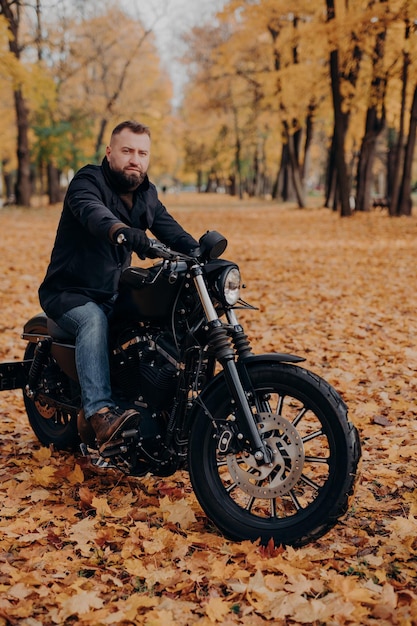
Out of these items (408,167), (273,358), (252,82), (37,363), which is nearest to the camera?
(273,358)

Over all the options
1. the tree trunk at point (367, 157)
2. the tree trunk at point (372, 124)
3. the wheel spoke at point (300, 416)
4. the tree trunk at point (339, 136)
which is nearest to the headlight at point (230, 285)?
the wheel spoke at point (300, 416)

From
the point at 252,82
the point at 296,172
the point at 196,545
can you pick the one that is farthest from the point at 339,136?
the point at 196,545

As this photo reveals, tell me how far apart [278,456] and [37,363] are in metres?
1.90

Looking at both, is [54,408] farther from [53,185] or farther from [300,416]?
[53,185]

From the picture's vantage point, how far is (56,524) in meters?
3.53

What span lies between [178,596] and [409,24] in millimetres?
17705

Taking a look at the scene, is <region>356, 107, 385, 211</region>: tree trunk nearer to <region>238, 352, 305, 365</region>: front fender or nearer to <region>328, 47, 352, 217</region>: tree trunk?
<region>328, 47, 352, 217</region>: tree trunk

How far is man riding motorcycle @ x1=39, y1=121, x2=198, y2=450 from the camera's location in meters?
3.58

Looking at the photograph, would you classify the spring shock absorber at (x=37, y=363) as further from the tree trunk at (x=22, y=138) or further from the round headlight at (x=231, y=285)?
the tree trunk at (x=22, y=138)

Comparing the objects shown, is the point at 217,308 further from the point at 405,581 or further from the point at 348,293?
the point at 348,293

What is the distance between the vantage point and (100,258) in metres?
3.77

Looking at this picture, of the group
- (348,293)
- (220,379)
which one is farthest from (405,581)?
(348,293)

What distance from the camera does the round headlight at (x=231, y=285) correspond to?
10.4 feet

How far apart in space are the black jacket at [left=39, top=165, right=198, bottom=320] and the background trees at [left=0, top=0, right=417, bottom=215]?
44.8 ft
